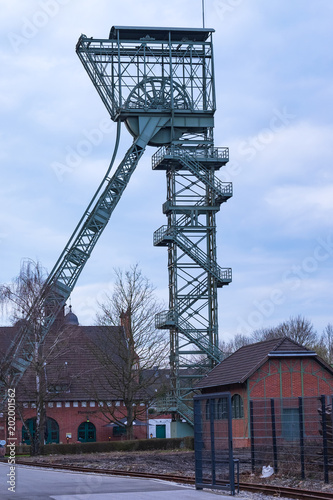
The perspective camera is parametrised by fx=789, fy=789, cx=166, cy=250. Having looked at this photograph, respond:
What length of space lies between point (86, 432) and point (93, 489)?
37481 mm

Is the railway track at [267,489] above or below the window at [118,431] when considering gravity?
above

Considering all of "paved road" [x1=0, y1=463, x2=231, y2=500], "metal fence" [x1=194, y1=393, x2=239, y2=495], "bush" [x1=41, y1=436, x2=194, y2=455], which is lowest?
"bush" [x1=41, y1=436, x2=194, y2=455]

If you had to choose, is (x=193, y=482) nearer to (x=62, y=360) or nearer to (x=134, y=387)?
(x=134, y=387)

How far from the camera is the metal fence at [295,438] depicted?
18.8 m

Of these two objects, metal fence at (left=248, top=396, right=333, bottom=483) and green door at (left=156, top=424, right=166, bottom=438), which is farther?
green door at (left=156, top=424, right=166, bottom=438)

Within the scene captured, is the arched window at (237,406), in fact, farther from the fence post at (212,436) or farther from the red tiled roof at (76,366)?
the fence post at (212,436)

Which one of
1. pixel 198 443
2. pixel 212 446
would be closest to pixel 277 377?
pixel 198 443

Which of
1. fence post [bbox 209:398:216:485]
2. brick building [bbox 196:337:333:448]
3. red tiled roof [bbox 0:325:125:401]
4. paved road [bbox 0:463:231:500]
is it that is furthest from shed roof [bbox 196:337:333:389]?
fence post [bbox 209:398:216:485]

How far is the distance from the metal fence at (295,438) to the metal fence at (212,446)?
1.56 metres

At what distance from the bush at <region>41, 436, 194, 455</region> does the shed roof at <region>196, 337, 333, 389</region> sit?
12.0ft

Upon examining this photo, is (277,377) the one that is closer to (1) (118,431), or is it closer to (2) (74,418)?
(1) (118,431)

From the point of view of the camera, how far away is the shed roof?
4031 centimetres

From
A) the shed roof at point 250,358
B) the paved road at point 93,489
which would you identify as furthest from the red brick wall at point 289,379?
the paved road at point 93,489

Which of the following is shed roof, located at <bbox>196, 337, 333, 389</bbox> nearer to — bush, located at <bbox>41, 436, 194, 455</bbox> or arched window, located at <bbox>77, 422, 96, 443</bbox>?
bush, located at <bbox>41, 436, 194, 455</bbox>
